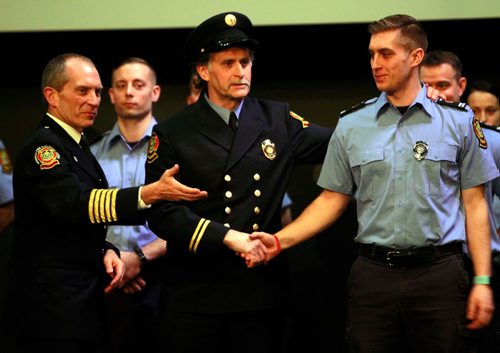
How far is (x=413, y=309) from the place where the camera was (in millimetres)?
2629

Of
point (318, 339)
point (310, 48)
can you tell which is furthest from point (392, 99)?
point (318, 339)

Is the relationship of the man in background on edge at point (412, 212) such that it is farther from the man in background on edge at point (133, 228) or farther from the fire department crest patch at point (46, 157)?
the man in background on edge at point (133, 228)

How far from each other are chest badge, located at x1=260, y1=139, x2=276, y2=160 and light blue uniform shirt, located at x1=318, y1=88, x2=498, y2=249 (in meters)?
0.27

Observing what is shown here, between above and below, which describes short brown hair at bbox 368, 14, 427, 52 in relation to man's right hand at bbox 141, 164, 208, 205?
above

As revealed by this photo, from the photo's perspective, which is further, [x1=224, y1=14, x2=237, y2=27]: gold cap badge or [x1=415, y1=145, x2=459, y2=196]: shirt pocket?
[x1=224, y1=14, x2=237, y2=27]: gold cap badge

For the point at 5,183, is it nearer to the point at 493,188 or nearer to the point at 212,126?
the point at 212,126

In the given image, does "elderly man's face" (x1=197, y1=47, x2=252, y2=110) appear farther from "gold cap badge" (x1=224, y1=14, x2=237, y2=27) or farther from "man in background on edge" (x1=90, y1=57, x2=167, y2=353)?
"man in background on edge" (x1=90, y1=57, x2=167, y2=353)

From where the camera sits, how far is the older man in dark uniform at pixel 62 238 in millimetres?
2754

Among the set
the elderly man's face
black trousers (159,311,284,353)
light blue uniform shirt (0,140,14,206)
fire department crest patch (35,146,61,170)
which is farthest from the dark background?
black trousers (159,311,284,353)

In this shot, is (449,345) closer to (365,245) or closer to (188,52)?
(365,245)

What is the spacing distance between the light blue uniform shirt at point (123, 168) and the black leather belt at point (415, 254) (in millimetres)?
1265

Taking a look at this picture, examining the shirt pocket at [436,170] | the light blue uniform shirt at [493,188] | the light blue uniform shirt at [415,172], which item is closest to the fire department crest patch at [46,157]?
the light blue uniform shirt at [415,172]

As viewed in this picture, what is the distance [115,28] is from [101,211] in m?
1.22

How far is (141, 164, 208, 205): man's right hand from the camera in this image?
2.69 meters
